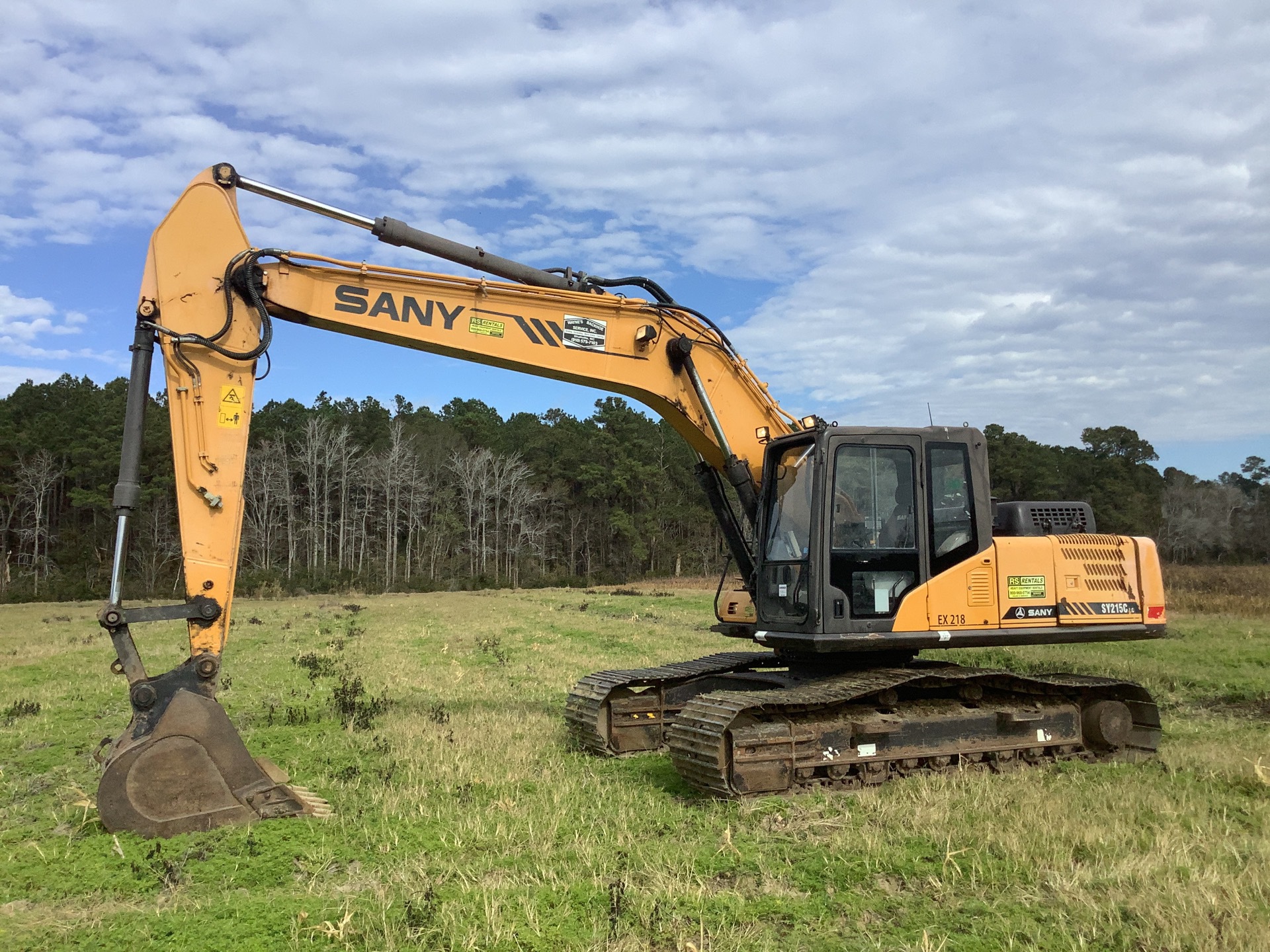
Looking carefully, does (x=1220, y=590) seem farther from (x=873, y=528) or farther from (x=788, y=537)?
(x=788, y=537)

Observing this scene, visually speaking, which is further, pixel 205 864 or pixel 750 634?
pixel 750 634

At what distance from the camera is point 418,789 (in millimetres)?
7531

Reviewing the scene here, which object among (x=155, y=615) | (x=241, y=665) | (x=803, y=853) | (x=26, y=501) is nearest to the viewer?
(x=803, y=853)

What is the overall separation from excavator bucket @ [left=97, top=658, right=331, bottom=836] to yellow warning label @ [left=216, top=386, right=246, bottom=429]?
6.50ft

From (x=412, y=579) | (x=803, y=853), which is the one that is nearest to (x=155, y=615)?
(x=803, y=853)

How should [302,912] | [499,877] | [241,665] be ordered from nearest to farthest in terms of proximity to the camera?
[302,912] → [499,877] → [241,665]

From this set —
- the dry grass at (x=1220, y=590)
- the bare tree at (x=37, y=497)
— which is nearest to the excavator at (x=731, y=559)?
the dry grass at (x=1220, y=590)

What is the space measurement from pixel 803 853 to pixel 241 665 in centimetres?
1277

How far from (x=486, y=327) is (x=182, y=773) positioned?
14.9ft

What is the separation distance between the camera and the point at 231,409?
7.59 metres

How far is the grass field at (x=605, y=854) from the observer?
4.83 meters

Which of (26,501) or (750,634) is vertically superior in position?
(26,501)

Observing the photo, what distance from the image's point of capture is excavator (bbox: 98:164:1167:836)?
23.3ft

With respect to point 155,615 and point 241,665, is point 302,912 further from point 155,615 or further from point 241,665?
point 241,665
